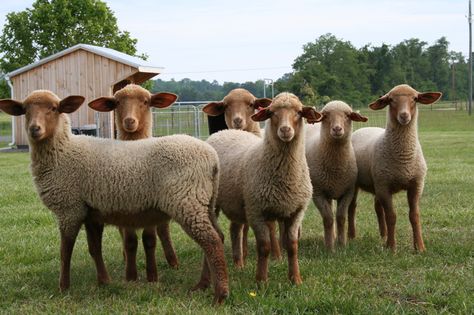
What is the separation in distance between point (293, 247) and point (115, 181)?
5.25ft

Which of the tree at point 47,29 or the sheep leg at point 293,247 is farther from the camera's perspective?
Answer: the tree at point 47,29

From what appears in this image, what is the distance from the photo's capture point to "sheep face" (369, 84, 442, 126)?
6.52 meters

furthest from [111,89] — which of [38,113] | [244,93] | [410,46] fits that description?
[410,46]

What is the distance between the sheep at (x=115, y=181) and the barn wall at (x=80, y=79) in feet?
57.5

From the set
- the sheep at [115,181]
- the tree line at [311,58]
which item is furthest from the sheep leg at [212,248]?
the tree line at [311,58]

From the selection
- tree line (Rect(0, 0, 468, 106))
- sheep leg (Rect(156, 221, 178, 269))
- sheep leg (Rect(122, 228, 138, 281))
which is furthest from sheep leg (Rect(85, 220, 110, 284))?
tree line (Rect(0, 0, 468, 106))

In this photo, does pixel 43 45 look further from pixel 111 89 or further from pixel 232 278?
pixel 232 278

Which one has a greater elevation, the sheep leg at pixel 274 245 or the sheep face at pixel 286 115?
the sheep face at pixel 286 115

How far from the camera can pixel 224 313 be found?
14.4ft

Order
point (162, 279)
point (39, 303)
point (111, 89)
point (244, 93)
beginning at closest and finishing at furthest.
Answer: point (39, 303), point (162, 279), point (244, 93), point (111, 89)

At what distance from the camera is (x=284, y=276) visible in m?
5.55

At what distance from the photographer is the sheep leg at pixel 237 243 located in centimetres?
620

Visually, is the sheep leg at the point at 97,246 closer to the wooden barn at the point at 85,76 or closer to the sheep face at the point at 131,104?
the sheep face at the point at 131,104

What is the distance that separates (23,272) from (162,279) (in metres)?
1.37
